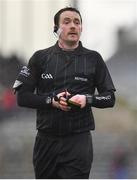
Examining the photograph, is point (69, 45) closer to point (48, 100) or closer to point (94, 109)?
point (48, 100)

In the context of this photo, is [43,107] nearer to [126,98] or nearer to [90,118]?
[90,118]

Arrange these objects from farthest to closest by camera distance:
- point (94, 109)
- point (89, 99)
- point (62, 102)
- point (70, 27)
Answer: point (94, 109) → point (70, 27) → point (89, 99) → point (62, 102)

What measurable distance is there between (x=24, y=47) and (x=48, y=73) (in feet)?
26.5

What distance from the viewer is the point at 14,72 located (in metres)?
11.8

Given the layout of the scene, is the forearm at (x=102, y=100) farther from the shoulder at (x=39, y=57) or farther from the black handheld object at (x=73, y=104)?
the shoulder at (x=39, y=57)

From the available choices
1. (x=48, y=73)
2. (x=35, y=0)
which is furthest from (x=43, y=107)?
(x=35, y=0)

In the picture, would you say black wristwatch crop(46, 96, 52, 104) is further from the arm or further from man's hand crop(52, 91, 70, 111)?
the arm

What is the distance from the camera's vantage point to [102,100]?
4203 millimetres

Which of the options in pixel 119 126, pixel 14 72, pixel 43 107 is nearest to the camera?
pixel 43 107

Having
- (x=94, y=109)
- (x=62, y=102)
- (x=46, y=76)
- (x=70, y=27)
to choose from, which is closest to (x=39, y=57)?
(x=46, y=76)

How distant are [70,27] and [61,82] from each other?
322 mm

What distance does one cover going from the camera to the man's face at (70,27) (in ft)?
13.9

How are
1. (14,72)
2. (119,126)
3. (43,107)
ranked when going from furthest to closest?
(119,126) < (14,72) < (43,107)

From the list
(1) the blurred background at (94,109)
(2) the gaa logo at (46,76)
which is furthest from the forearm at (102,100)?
(1) the blurred background at (94,109)
